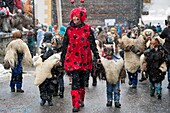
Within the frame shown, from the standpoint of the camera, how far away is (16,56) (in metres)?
9.16

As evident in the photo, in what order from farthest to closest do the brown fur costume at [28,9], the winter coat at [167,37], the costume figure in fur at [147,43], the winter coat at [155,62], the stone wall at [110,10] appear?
the stone wall at [110,10], the brown fur costume at [28,9], the winter coat at [167,37], the costume figure in fur at [147,43], the winter coat at [155,62]

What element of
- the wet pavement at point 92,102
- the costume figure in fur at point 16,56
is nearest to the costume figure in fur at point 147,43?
the wet pavement at point 92,102

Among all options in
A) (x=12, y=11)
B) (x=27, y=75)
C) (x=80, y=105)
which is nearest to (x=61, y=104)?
(x=80, y=105)

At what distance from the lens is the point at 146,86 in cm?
1063

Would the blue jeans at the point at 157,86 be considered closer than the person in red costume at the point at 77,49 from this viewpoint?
No

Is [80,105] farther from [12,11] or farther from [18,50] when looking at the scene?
[12,11]

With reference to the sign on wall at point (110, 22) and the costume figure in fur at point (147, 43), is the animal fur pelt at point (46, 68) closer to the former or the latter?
the costume figure in fur at point (147, 43)

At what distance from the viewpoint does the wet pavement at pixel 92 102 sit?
778cm

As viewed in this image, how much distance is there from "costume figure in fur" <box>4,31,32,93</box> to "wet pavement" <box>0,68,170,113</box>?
20.8 inches

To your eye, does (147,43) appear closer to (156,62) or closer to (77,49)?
(156,62)

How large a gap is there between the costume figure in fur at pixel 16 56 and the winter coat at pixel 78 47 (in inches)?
74.7

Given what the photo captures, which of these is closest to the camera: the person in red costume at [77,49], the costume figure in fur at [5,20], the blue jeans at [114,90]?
the person in red costume at [77,49]

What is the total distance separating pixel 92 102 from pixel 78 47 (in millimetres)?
1569

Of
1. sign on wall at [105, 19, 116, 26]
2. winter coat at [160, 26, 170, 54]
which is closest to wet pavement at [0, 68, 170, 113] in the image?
winter coat at [160, 26, 170, 54]
